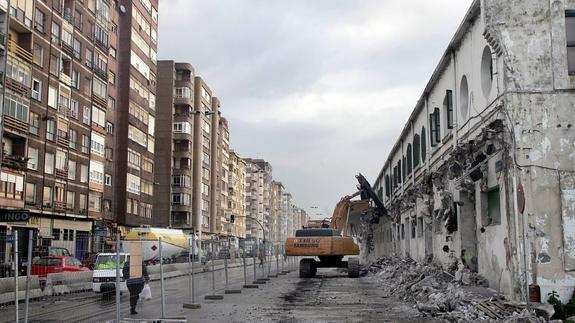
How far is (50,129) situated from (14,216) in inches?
563

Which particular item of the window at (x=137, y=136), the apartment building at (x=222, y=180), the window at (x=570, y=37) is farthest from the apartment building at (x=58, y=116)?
the apartment building at (x=222, y=180)

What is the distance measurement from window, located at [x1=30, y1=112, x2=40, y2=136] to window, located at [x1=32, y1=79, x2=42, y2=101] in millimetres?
1295

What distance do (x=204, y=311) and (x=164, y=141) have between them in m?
67.2

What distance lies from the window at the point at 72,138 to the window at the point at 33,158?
526cm

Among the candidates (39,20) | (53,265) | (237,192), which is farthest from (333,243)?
(237,192)

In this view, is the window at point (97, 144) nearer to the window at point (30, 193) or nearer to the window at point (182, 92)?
the window at point (30, 193)

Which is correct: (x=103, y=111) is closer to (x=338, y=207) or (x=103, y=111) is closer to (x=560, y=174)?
(x=338, y=207)

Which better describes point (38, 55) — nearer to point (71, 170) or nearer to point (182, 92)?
point (71, 170)

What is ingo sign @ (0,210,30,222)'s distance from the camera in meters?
31.0

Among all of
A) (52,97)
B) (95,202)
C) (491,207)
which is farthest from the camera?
(95,202)

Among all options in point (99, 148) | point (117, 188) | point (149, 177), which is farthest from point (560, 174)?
point (149, 177)

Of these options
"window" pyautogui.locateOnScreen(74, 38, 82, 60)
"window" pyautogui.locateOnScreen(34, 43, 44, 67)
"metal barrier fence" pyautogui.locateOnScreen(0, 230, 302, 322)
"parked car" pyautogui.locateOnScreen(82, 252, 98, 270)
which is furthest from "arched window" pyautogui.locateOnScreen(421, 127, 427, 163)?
"window" pyautogui.locateOnScreen(74, 38, 82, 60)

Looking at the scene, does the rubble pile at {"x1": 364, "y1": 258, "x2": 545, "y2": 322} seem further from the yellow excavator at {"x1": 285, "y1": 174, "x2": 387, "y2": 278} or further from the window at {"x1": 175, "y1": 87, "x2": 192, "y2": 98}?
the window at {"x1": 175, "y1": 87, "x2": 192, "y2": 98}

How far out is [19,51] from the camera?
41.5m
